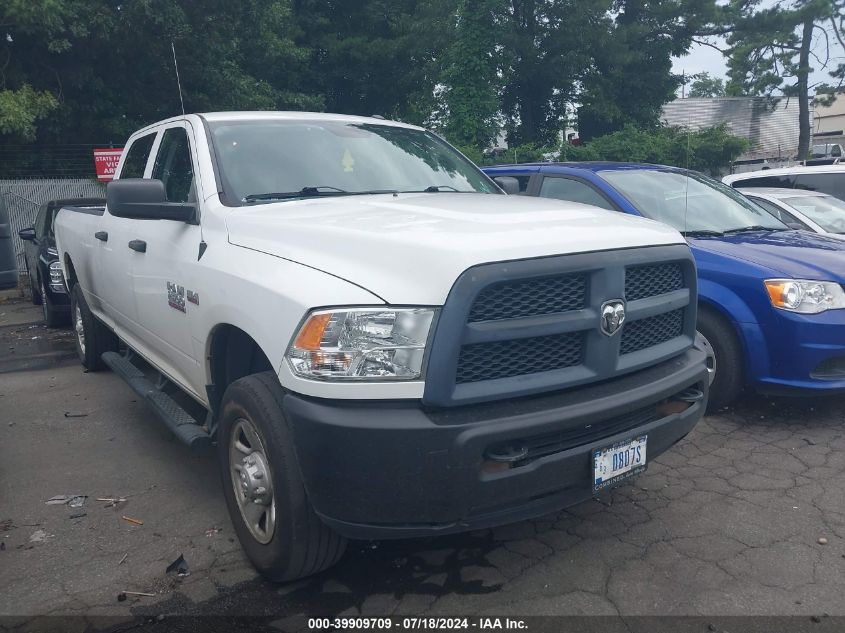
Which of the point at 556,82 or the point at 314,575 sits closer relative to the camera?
the point at 314,575

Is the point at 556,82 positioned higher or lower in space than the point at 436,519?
higher

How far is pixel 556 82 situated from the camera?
28.7 meters

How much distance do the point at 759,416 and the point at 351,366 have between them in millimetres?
3640

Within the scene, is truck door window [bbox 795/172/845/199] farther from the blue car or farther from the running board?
the running board

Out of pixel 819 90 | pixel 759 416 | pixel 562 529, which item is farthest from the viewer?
pixel 819 90

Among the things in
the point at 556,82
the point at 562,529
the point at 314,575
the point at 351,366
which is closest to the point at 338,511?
the point at 351,366

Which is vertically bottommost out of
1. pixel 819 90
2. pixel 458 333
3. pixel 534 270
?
pixel 458 333

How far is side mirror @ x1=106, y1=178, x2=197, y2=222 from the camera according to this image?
360 cm

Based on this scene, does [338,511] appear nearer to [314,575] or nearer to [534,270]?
[314,575]

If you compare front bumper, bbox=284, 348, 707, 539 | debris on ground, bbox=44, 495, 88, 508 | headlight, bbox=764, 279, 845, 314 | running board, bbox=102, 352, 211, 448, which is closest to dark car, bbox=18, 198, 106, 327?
running board, bbox=102, 352, 211, 448

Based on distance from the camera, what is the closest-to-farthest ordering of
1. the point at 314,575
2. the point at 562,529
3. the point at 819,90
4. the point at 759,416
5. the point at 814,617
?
the point at 814,617 < the point at 314,575 < the point at 562,529 < the point at 759,416 < the point at 819,90

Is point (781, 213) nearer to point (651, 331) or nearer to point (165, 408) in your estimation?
point (651, 331)

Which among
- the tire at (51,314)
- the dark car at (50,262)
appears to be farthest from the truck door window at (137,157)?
the tire at (51,314)

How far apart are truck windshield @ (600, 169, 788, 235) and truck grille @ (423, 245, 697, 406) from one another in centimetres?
265
